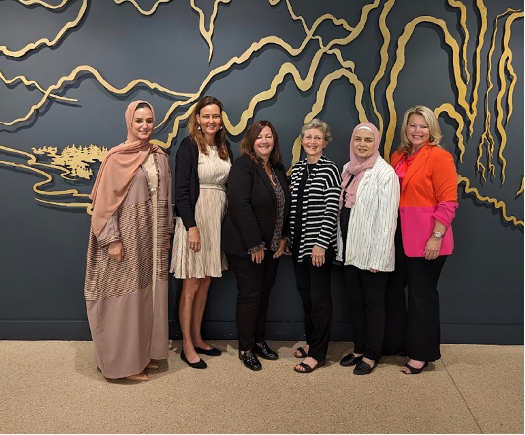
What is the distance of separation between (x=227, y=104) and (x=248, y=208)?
0.83 metres

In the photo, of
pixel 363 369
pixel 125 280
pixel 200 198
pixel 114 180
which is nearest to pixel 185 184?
pixel 200 198

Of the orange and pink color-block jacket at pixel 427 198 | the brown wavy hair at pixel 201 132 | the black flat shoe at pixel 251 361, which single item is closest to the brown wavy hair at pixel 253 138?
the brown wavy hair at pixel 201 132

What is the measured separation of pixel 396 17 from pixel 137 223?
6.73 ft

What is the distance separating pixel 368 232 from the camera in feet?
8.74

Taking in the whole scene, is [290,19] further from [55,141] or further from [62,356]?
[62,356]

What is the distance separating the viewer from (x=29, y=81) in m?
3.09

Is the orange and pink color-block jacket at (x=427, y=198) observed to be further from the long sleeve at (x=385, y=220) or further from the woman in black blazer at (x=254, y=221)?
the woman in black blazer at (x=254, y=221)

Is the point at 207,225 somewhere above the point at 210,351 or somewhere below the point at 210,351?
above

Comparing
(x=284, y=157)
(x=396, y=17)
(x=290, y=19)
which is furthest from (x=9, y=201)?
(x=396, y=17)

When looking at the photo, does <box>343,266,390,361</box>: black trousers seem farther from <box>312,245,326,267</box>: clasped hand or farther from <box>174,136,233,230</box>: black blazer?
<box>174,136,233,230</box>: black blazer

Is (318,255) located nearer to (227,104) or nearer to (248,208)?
(248,208)

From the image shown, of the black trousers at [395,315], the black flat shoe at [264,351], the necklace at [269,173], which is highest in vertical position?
the necklace at [269,173]

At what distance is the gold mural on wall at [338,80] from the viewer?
305 centimetres

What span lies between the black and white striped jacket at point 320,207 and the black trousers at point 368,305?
0.89 ft
